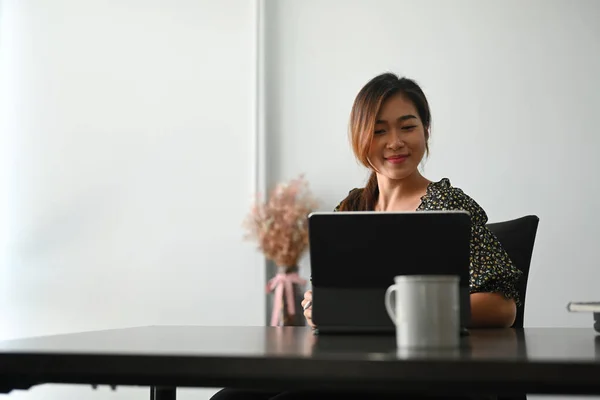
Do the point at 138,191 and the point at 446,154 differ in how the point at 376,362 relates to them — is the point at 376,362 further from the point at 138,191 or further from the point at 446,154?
the point at 138,191

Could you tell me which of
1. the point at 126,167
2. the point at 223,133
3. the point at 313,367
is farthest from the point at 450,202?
the point at 126,167

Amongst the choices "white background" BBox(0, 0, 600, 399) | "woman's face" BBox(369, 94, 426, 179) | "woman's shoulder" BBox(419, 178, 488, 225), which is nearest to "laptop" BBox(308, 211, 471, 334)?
"woman's shoulder" BBox(419, 178, 488, 225)

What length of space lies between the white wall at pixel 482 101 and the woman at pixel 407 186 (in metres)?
1.03

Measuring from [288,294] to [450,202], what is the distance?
131cm

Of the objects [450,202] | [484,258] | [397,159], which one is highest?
[397,159]

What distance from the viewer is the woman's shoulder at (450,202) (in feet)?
5.82

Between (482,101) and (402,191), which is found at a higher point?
(482,101)

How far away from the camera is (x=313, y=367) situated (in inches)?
28.0

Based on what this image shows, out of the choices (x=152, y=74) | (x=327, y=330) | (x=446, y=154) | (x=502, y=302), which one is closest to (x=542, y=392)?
(x=327, y=330)

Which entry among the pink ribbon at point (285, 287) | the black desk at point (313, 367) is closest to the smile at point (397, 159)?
the black desk at point (313, 367)

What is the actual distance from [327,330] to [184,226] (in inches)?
85.8

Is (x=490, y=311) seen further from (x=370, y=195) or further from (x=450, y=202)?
(x=370, y=195)

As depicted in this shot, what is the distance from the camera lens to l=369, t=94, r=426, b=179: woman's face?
6.18ft

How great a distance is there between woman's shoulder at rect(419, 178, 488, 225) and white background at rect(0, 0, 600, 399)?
4.08ft
